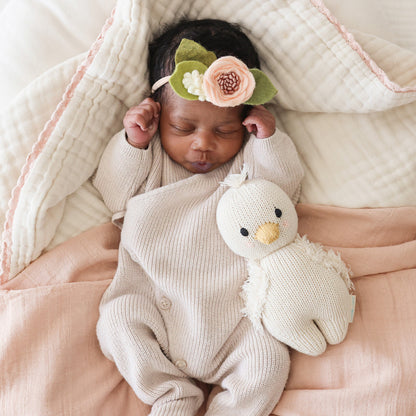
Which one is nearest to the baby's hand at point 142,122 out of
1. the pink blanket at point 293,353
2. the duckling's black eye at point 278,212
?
the pink blanket at point 293,353

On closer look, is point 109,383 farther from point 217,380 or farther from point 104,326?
point 217,380

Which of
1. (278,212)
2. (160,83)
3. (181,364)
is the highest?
(160,83)

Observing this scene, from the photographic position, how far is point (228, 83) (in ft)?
3.39

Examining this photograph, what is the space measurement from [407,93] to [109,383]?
0.91 metres

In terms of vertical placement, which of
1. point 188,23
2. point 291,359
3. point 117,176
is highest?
point 188,23

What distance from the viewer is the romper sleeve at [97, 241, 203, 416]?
106 cm

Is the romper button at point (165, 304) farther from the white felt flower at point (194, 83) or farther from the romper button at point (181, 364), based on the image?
the white felt flower at point (194, 83)

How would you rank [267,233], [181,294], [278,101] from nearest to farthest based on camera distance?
[267,233], [181,294], [278,101]

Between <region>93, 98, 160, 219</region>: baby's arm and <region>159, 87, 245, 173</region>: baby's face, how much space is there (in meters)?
0.04

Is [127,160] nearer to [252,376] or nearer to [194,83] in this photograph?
[194,83]

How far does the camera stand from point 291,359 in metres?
1.12

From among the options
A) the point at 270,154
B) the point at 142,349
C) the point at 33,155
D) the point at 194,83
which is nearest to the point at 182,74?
the point at 194,83

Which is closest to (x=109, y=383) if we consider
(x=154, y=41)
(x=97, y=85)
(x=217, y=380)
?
(x=217, y=380)

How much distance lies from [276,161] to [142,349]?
0.51 m
